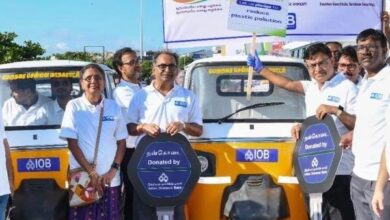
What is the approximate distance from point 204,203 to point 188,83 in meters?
1.31

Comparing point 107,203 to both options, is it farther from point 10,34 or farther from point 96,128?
point 10,34

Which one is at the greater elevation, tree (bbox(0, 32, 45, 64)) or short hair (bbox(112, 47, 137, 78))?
tree (bbox(0, 32, 45, 64))

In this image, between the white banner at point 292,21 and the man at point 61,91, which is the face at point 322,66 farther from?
the man at point 61,91

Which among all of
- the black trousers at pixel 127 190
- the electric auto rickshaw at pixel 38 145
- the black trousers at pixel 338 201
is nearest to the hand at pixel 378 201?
the black trousers at pixel 338 201

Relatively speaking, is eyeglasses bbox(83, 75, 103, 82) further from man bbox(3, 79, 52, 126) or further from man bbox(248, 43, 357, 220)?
man bbox(248, 43, 357, 220)

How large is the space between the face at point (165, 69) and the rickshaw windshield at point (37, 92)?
49.0 inches

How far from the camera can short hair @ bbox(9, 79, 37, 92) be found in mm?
5852

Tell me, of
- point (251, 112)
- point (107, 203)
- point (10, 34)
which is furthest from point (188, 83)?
point (10, 34)

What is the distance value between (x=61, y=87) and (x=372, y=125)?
323 centimetres

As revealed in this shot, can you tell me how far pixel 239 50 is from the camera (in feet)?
24.6

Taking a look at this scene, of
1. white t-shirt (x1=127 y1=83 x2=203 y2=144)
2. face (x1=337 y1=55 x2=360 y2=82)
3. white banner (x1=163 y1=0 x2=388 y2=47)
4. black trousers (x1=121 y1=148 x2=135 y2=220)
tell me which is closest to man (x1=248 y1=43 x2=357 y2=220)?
face (x1=337 y1=55 x2=360 y2=82)

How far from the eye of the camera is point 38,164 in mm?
5281

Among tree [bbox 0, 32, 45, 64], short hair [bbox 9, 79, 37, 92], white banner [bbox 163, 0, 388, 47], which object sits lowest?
short hair [bbox 9, 79, 37, 92]

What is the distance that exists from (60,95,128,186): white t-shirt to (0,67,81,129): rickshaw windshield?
1.00 m
